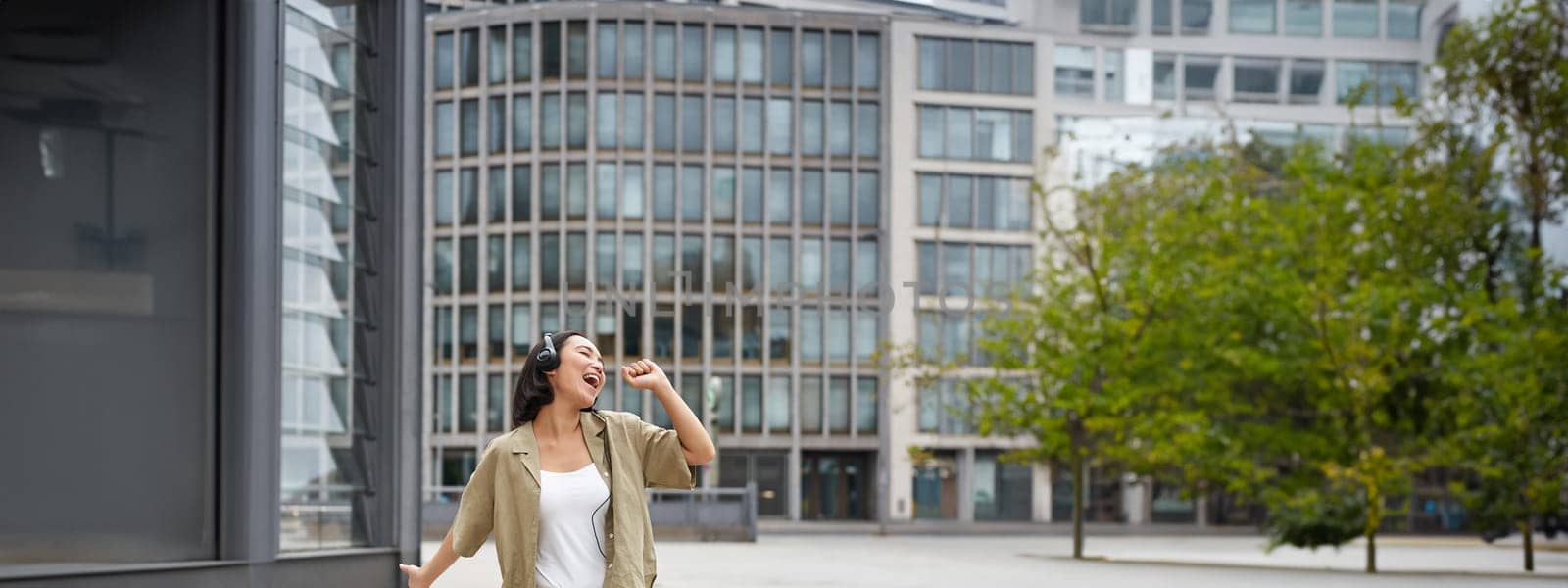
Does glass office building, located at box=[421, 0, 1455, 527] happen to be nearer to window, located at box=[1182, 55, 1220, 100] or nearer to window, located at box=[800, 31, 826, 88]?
window, located at box=[800, 31, 826, 88]

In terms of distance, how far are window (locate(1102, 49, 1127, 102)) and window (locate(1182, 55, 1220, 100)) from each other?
2502 mm

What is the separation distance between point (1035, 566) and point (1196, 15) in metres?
49.1

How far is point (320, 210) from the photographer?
13.7 metres

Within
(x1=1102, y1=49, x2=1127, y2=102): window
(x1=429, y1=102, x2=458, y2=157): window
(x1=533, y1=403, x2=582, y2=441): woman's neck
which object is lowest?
(x1=533, y1=403, x2=582, y2=441): woman's neck

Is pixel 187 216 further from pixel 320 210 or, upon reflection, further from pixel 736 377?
pixel 736 377

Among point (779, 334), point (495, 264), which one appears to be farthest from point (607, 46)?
point (779, 334)

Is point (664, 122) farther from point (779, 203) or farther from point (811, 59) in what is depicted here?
point (811, 59)

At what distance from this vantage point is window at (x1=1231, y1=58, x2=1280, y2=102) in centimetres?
7875

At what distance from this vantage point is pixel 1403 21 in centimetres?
7875

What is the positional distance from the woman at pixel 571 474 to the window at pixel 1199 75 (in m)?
74.8

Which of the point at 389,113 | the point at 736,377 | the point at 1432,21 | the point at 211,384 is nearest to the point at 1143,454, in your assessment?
the point at 389,113

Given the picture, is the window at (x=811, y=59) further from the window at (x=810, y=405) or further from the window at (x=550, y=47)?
the window at (x=810, y=405)

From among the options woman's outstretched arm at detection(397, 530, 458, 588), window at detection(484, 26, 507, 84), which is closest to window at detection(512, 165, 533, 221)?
window at detection(484, 26, 507, 84)

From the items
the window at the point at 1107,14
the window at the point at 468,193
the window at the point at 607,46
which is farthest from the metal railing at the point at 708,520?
the window at the point at 1107,14
